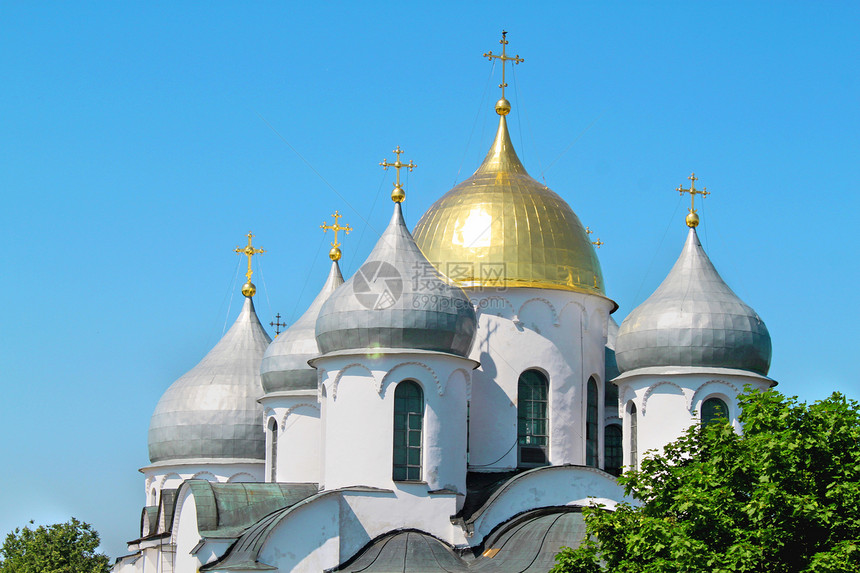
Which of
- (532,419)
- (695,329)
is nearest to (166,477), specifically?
(532,419)

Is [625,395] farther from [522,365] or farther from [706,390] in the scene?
[522,365]

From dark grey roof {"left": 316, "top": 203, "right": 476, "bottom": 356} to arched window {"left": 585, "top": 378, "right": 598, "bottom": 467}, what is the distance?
3.90 metres

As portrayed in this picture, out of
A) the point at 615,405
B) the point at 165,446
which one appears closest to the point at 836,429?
the point at 615,405

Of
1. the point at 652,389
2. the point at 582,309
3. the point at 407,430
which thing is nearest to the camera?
the point at 407,430

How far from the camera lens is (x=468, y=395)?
80.0 feet

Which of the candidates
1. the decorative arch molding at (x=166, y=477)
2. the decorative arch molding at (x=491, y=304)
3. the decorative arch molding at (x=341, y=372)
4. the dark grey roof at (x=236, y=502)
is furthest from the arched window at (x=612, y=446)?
the decorative arch molding at (x=166, y=477)

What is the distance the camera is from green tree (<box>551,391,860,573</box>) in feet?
53.5

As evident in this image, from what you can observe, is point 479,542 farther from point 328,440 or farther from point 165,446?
point 165,446

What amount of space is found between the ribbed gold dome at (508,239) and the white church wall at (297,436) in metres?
4.54

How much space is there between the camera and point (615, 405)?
93.5ft

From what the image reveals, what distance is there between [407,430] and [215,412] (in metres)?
9.25

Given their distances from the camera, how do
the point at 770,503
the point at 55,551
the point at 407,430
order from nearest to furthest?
1. the point at 770,503
2. the point at 407,430
3. the point at 55,551

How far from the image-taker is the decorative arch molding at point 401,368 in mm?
23438

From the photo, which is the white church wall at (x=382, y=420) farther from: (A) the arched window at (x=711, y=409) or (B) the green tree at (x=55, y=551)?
(B) the green tree at (x=55, y=551)
